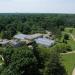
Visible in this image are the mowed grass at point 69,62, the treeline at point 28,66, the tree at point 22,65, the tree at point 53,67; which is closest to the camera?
the tree at point 22,65

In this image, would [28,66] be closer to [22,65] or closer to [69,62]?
[22,65]

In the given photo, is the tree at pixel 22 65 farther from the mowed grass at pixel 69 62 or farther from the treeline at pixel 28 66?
the mowed grass at pixel 69 62

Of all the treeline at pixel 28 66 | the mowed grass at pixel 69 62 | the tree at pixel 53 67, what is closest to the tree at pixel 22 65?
the treeline at pixel 28 66

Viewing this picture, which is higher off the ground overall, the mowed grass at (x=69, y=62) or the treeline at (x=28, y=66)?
the treeline at (x=28, y=66)

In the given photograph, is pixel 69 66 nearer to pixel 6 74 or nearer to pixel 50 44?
pixel 6 74

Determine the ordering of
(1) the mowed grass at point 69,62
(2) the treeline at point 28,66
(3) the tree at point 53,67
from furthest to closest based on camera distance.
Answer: (1) the mowed grass at point 69,62, (3) the tree at point 53,67, (2) the treeline at point 28,66

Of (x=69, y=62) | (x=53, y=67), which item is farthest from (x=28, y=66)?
(x=69, y=62)

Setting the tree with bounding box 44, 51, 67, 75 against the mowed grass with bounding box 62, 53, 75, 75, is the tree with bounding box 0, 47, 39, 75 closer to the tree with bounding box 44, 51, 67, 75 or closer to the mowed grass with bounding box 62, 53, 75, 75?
the tree with bounding box 44, 51, 67, 75

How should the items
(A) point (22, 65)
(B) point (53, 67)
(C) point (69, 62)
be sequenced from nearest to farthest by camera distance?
(A) point (22, 65) < (B) point (53, 67) < (C) point (69, 62)

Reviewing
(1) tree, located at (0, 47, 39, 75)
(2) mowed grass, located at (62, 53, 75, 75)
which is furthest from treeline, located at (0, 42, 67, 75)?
(2) mowed grass, located at (62, 53, 75, 75)
